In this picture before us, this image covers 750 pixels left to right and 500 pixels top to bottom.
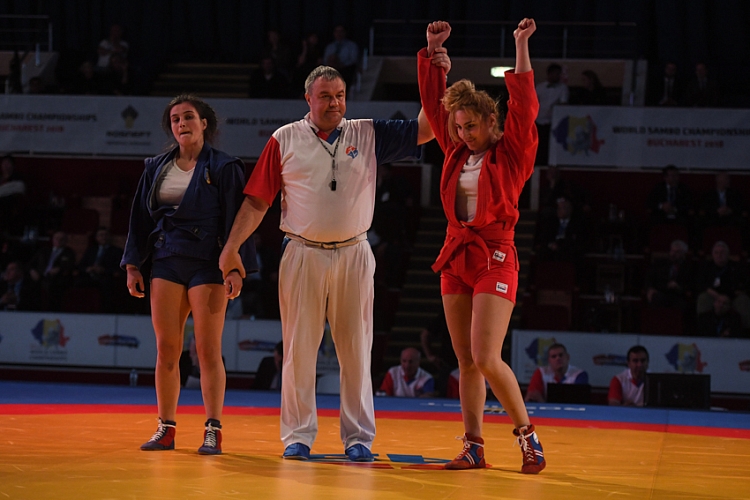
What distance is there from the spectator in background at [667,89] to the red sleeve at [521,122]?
940cm

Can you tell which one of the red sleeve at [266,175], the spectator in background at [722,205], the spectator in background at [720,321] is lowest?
the spectator in background at [720,321]

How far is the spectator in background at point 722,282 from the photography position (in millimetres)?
10531

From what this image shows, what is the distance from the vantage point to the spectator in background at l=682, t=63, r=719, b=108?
12.9 m

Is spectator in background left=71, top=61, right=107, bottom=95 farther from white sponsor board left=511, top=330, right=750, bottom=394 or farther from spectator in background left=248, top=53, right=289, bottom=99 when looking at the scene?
white sponsor board left=511, top=330, right=750, bottom=394

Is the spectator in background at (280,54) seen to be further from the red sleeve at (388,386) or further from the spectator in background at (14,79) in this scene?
the red sleeve at (388,386)

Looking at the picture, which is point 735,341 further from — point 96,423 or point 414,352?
point 96,423

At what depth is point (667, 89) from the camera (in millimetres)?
13578

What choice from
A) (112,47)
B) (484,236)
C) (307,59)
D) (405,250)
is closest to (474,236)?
(484,236)

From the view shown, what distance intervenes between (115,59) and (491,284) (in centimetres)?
1166

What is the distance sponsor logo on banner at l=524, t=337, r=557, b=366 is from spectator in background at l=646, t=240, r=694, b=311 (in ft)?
6.03

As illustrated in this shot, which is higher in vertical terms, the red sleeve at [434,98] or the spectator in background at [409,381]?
the red sleeve at [434,98]

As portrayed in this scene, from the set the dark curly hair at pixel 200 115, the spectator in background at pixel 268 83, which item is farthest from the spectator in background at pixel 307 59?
the dark curly hair at pixel 200 115

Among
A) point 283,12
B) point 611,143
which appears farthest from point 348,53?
point 611,143

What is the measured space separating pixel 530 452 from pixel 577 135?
8806 mm
